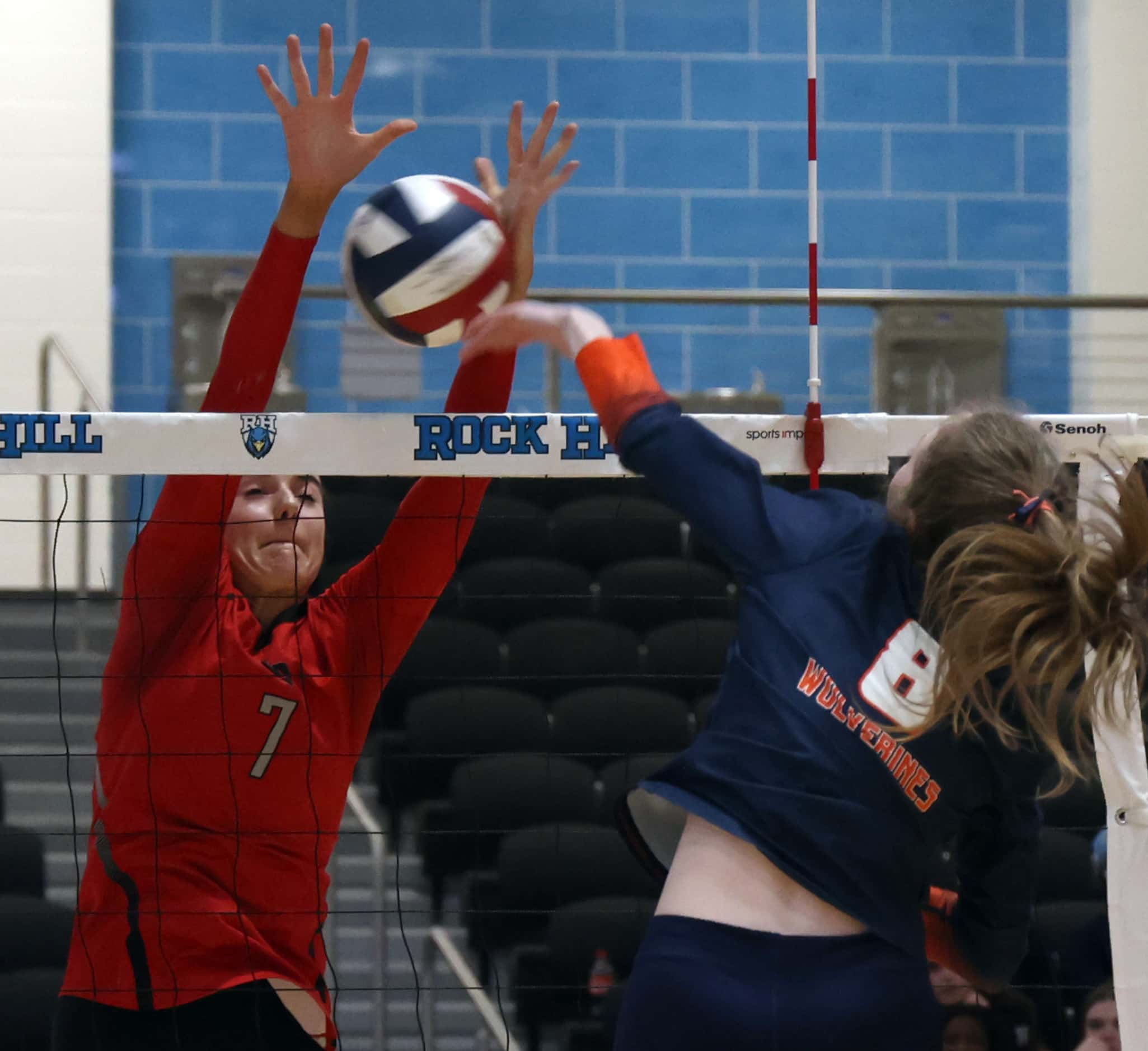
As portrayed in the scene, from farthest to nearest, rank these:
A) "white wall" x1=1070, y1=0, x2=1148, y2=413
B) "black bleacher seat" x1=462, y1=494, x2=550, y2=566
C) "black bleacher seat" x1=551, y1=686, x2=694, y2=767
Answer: "white wall" x1=1070, y1=0, x2=1148, y2=413 → "black bleacher seat" x1=462, y1=494, x2=550, y2=566 → "black bleacher seat" x1=551, y1=686, x2=694, y2=767

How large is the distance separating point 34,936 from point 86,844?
3.33ft

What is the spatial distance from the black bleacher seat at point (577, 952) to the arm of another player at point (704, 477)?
2.37 m

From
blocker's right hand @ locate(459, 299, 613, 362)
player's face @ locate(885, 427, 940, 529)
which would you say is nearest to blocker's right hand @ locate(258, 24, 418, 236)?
blocker's right hand @ locate(459, 299, 613, 362)

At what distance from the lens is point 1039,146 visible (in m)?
6.44

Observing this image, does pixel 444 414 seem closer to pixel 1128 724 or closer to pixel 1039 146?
pixel 1128 724

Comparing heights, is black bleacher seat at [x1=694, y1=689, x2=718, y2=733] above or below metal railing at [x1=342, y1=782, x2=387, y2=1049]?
above

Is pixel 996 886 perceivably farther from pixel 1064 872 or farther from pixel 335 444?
pixel 1064 872

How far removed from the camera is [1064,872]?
434 cm

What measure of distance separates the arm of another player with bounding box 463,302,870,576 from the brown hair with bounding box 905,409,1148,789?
0.14 m

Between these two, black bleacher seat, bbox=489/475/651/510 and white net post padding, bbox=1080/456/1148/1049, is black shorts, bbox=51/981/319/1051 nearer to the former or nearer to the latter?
white net post padding, bbox=1080/456/1148/1049

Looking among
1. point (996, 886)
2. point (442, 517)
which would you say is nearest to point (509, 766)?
point (442, 517)

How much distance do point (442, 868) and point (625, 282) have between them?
2782 millimetres

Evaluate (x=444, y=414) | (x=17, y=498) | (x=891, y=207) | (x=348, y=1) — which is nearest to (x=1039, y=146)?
(x=891, y=207)

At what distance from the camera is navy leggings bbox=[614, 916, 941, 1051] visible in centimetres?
159
